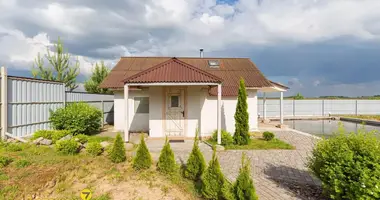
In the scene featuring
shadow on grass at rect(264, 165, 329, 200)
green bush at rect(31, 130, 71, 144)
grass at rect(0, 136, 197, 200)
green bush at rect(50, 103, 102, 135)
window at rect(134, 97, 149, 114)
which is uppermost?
window at rect(134, 97, 149, 114)

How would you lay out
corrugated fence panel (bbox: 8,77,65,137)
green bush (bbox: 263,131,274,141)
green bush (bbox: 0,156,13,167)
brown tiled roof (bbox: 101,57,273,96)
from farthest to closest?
1. brown tiled roof (bbox: 101,57,273,96)
2. green bush (bbox: 263,131,274,141)
3. corrugated fence panel (bbox: 8,77,65,137)
4. green bush (bbox: 0,156,13,167)

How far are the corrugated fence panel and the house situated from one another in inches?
123

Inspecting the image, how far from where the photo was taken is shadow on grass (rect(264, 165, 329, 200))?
476cm

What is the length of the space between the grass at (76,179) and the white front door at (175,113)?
14.9ft

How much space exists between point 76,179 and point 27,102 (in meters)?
6.48

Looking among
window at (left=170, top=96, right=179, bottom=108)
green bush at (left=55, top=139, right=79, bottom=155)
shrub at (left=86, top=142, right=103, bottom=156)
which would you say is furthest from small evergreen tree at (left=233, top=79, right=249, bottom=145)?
green bush at (left=55, top=139, right=79, bottom=155)

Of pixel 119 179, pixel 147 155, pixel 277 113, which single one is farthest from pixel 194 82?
pixel 277 113

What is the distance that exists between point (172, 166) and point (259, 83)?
9451 mm

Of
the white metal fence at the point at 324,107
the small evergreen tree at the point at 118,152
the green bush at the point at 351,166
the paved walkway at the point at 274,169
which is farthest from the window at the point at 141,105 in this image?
the white metal fence at the point at 324,107

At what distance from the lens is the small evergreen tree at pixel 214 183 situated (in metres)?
4.30

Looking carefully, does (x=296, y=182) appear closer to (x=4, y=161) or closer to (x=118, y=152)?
(x=118, y=152)

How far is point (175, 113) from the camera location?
37.3 ft

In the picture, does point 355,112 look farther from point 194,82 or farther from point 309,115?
point 194,82

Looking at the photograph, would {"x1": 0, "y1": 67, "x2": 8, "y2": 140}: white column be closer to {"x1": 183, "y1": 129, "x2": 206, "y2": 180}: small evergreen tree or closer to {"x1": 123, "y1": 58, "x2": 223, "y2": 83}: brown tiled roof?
{"x1": 123, "y1": 58, "x2": 223, "y2": 83}: brown tiled roof
